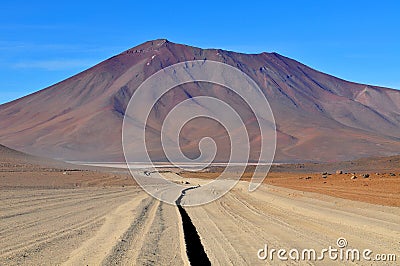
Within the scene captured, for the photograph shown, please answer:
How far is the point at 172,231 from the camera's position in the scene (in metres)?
16.5

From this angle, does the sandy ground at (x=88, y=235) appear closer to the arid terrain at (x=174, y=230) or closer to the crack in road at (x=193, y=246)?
the arid terrain at (x=174, y=230)

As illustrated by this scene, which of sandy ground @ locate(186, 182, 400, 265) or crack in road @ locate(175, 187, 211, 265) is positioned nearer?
crack in road @ locate(175, 187, 211, 265)

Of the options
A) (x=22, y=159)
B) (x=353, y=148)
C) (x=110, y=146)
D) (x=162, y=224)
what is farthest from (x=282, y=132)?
(x=162, y=224)

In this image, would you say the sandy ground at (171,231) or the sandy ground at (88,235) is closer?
the sandy ground at (88,235)

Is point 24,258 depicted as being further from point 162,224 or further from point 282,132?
point 282,132

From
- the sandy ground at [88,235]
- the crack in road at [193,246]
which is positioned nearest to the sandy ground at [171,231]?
the sandy ground at [88,235]

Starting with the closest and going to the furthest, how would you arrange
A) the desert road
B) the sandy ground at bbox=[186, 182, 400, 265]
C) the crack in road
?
the crack in road, the desert road, the sandy ground at bbox=[186, 182, 400, 265]

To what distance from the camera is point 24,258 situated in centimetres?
1169

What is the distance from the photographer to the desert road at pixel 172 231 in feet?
39.6

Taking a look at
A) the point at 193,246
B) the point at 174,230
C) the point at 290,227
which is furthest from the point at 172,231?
the point at 290,227

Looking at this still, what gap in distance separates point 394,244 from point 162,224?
24.6ft

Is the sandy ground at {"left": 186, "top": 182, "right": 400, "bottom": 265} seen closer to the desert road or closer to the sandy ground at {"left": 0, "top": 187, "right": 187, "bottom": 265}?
the desert road

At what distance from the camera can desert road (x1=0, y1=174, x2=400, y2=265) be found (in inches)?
476

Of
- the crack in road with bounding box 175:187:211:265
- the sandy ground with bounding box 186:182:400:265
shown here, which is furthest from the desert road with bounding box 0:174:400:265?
the crack in road with bounding box 175:187:211:265
